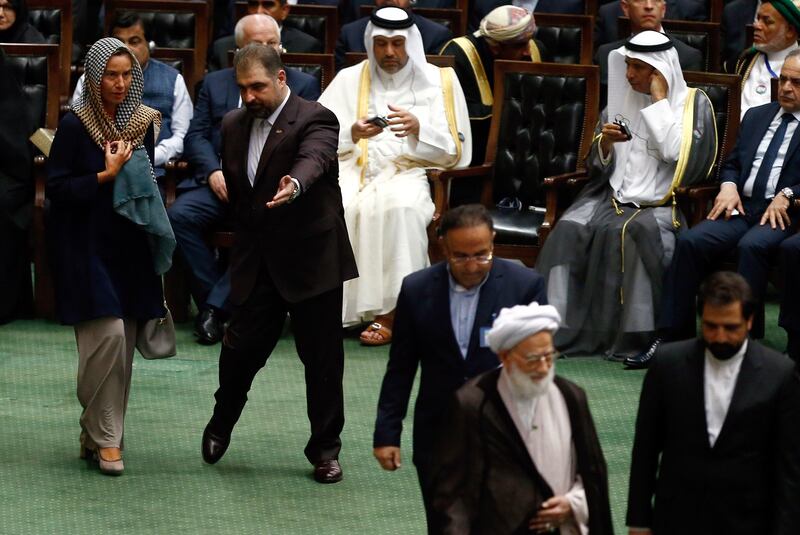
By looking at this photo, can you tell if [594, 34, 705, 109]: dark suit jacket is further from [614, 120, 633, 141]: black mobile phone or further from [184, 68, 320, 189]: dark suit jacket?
[184, 68, 320, 189]: dark suit jacket

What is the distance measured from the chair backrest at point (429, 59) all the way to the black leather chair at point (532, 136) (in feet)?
0.97

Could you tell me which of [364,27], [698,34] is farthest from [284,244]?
[698,34]

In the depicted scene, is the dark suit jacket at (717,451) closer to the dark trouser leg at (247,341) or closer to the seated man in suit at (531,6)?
the dark trouser leg at (247,341)

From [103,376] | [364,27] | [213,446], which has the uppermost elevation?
[364,27]

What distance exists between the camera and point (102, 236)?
6020 millimetres

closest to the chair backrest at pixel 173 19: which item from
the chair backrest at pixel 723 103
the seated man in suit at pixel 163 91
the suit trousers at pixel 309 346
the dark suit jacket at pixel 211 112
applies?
the seated man in suit at pixel 163 91

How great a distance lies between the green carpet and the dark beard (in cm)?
164

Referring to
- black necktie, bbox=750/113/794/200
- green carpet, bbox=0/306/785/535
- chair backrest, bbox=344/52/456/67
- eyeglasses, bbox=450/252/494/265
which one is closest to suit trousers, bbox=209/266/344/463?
green carpet, bbox=0/306/785/535

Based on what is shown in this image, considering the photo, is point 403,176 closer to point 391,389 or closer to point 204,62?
point 204,62

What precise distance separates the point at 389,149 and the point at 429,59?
24.9 inches

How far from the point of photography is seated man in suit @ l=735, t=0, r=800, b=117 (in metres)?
8.34

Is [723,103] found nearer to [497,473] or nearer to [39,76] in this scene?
[39,76]

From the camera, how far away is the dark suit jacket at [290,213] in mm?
5879

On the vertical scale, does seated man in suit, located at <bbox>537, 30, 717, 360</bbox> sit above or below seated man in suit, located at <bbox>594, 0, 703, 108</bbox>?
below
